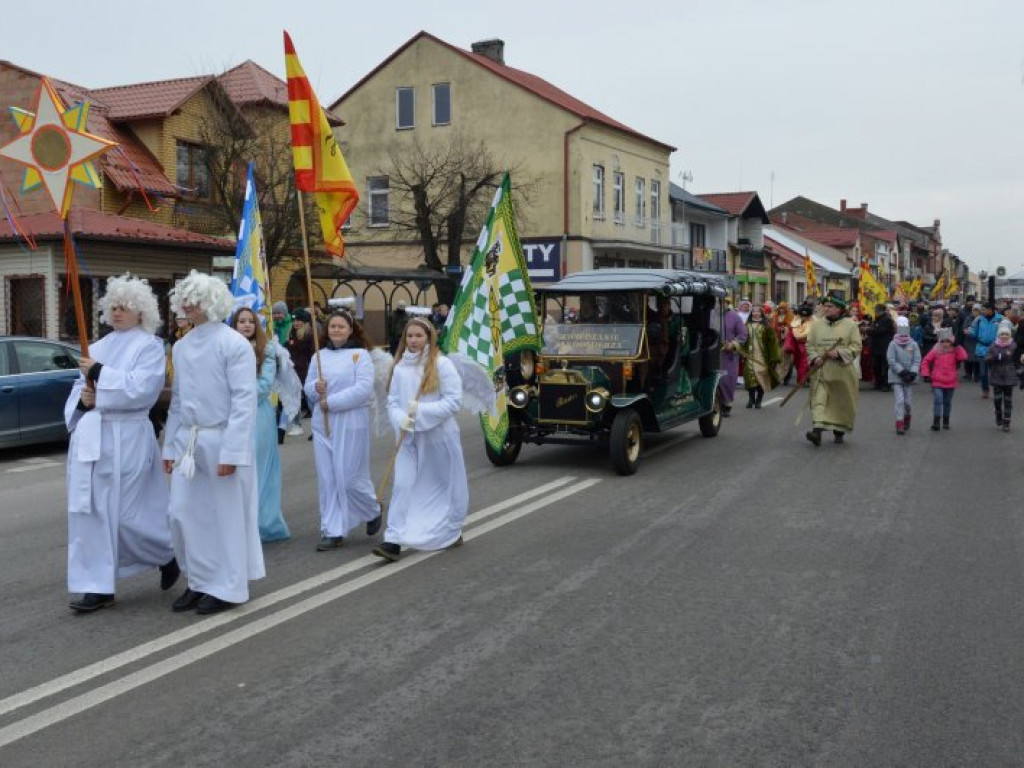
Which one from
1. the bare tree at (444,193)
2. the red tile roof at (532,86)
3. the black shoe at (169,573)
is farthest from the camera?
the red tile roof at (532,86)

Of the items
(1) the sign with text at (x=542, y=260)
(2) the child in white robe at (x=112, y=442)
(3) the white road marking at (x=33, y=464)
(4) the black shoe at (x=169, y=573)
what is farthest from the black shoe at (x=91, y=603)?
(1) the sign with text at (x=542, y=260)

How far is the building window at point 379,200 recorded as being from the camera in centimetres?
4206

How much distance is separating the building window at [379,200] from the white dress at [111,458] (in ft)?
120

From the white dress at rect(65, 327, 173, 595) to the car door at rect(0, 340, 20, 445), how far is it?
7586 mm

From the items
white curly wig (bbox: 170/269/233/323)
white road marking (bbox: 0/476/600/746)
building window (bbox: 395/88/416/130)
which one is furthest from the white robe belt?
building window (bbox: 395/88/416/130)

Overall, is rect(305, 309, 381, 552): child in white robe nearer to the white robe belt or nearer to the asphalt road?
the asphalt road

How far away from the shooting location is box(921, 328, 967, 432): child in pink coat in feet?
48.0

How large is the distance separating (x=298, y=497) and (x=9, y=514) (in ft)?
8.08

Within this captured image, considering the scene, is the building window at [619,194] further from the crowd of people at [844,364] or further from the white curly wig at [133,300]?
the white curly wig at [133,300]

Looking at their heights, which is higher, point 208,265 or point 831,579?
point 208,265

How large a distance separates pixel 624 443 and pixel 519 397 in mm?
1259

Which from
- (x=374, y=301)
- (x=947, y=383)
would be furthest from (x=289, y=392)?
(x=374, y=301)

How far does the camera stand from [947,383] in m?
14.6

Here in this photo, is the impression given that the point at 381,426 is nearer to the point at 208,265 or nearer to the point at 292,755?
the point at 292,755
